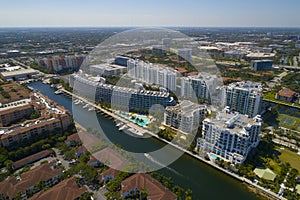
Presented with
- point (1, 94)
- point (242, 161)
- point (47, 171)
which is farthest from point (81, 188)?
point (1, 94)

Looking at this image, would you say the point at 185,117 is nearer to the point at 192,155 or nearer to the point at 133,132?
the point at 192,155

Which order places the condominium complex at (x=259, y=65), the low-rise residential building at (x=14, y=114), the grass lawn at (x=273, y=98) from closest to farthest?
the low-rise residential building at (x=14, y=114)
the grass lawn at (x=273, y=98)
the condominium complex at (x=259, y=65)

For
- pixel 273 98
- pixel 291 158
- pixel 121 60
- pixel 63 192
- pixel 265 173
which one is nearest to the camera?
pixel 63 192

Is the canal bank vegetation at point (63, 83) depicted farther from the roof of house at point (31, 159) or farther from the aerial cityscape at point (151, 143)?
the roof of house at point (31, 159)

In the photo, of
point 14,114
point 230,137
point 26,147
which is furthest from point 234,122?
point 14,114

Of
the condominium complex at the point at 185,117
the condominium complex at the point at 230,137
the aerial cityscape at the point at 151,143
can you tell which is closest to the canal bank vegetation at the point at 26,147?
the aerial cityscape at the point at 151,143
